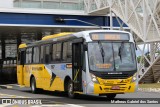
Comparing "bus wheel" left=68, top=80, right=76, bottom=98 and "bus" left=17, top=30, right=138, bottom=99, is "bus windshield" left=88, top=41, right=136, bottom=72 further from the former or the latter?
"bus wheel" left=68, top=80, right=76, bottom=98

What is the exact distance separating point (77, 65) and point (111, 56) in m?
1.70

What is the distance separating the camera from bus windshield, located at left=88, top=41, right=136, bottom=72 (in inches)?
687

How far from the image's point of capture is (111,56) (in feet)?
57.7

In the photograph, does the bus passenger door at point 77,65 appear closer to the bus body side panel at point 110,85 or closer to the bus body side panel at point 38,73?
the bus body side panel at point 110,85

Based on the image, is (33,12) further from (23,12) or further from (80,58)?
(80,58)

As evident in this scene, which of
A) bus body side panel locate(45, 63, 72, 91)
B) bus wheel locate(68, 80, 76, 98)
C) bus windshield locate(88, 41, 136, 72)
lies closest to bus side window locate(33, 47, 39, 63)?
bus body side panel locate(45, 63, 72, 91)

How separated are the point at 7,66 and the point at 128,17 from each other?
76.0 feet

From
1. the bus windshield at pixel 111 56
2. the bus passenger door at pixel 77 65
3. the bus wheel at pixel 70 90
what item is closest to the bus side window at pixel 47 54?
the bus wheel at pixel 70 90

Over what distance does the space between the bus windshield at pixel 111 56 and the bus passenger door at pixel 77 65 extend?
724mm

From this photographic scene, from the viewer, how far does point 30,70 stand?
25469 mm

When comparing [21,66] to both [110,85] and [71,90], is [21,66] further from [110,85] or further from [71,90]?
[110,85]

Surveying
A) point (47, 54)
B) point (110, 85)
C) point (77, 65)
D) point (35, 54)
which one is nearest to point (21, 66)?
point (35, 54)

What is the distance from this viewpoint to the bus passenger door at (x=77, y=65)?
18156 mm

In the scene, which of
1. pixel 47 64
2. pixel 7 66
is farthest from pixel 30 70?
pixel 7 66
